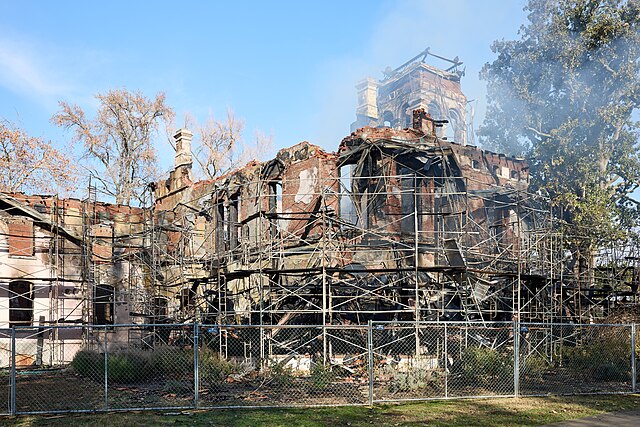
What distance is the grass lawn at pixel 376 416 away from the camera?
10.6 meters

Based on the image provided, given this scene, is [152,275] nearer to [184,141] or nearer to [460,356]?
[184,141]

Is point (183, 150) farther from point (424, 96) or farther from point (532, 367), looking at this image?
point (424, 96)

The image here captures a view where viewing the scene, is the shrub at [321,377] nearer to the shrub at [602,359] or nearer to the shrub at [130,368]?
the shrub at [130,368]

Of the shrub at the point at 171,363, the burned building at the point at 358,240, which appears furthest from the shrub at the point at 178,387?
the burned building at the point at 358,240

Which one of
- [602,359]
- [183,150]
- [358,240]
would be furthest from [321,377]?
[183,150]

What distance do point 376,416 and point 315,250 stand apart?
7.67 metres

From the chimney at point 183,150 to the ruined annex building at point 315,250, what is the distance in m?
0.08

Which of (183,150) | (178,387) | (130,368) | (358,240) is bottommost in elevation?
(178,387)

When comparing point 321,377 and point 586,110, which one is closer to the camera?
point 321,377

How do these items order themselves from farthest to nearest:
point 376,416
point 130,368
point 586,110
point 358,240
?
point 586,110 → point 358,240 → point 130,368 → point 376,416

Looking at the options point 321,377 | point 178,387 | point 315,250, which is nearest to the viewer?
point 321,377

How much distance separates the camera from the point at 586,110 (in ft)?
99.1

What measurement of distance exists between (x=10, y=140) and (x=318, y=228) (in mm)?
25059

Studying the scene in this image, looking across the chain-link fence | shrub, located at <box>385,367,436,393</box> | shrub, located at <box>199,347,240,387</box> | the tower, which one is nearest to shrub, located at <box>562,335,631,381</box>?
the chain-link fence
